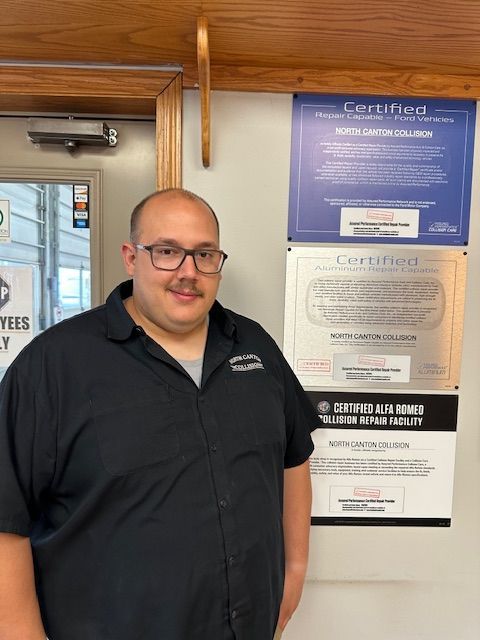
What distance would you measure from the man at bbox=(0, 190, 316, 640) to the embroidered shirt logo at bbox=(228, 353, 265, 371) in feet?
0.11

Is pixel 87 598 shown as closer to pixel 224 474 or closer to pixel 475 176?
pixel 224 474

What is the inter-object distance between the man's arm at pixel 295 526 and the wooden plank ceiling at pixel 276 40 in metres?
1.05

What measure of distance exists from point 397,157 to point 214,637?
1.27m

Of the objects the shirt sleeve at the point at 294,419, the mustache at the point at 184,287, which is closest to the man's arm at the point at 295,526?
the shirt sleeve at the point at 294,419

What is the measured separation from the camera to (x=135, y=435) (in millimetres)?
922

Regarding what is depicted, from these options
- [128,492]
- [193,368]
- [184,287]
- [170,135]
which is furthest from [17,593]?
[170,135]

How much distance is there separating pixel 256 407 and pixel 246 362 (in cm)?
11

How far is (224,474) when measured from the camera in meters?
0.96

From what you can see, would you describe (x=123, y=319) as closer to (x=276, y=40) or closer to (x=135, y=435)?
(x=135, y=435)

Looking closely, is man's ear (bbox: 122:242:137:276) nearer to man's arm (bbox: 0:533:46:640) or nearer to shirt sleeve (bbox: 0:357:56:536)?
shirt sleeve (bbox: 0:357:56:536)

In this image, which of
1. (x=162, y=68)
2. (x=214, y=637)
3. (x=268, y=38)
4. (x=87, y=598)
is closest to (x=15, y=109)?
(x=162, y=68)

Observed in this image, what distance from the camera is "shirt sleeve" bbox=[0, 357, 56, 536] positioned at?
2.83ft

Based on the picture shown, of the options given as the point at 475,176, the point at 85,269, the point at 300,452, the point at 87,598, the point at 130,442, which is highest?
the point at 475,176

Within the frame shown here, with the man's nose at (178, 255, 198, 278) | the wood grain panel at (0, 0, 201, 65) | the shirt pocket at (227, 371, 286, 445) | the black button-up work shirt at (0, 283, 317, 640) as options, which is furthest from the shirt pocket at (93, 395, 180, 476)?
the wood grain panel at (0, 0, 201, 65)
